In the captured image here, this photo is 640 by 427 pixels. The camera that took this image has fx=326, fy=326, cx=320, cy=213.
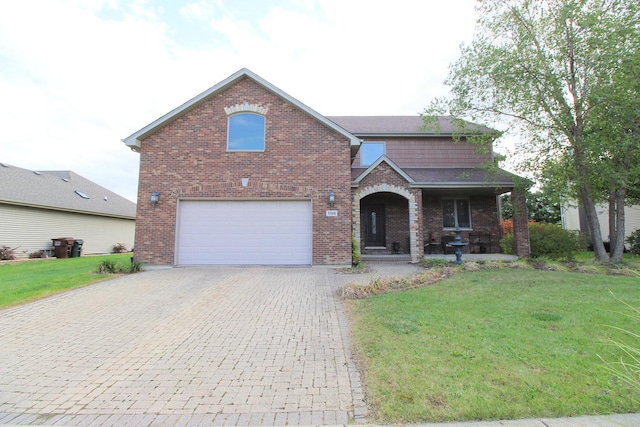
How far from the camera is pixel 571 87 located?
11.9 m

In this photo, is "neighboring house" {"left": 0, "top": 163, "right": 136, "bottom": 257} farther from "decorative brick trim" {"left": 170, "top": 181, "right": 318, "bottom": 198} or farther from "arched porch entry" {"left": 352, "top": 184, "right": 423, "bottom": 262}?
"arched porch entry" {"left": 352, "top": 184, "right": 423, "bottom": 262}

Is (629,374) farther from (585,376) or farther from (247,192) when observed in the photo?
(247,192)

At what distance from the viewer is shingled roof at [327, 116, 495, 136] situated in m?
16.4

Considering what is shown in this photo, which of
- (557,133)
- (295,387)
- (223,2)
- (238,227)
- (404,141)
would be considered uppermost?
(223,2)

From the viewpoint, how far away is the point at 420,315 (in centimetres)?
541

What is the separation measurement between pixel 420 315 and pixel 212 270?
24.3 ft

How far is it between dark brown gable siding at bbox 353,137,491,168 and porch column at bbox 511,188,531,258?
3512 mm

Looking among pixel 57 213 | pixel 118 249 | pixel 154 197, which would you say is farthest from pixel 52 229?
pixel 154 197

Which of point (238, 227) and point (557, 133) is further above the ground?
point (557, 133)

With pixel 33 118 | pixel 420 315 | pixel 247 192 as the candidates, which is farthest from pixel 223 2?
pixel 33 118

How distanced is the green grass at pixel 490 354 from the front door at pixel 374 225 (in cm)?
840

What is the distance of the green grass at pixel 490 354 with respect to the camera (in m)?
2.78

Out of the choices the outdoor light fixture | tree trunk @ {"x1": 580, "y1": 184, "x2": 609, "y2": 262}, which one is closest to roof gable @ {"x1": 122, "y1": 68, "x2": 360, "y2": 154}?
the outdoor light fixture

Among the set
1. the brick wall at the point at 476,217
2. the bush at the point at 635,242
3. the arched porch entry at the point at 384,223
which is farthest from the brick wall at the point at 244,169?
the bush at the point at 635,242
